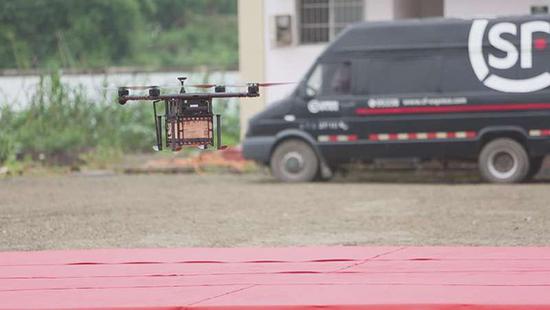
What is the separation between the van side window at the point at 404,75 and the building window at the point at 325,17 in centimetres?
443

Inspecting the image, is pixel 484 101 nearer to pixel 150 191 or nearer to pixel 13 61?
pixel 150 191

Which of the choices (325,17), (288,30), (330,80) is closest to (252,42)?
(288,30)

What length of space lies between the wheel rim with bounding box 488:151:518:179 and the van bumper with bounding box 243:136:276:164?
147 inches

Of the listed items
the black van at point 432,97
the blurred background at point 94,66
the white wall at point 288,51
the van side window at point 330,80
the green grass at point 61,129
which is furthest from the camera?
the blurred background at point 94,66

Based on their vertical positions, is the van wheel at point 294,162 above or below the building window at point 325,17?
below

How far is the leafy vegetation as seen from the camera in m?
47.4

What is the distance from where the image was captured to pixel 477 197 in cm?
2072

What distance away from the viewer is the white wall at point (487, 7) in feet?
87.0

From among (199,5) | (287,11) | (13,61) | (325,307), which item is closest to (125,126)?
(287,11)

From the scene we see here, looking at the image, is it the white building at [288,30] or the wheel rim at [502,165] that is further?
the white building at [288,30]

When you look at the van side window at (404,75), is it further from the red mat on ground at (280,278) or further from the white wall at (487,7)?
the red mat on ground at (280,278)

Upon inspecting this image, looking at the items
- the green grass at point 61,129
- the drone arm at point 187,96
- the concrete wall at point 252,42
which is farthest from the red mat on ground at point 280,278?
the green grass at point 61,129

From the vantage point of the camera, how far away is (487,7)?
87.8 ft

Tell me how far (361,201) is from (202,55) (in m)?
36.0
